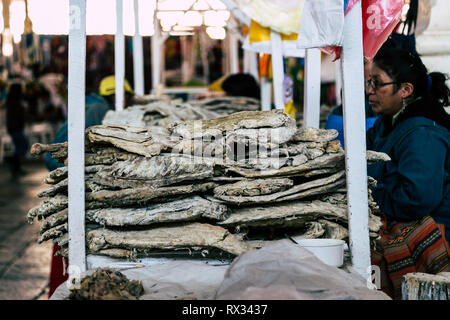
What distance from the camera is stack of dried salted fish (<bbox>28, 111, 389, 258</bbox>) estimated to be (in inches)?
80.1

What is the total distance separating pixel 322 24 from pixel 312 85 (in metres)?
0.93

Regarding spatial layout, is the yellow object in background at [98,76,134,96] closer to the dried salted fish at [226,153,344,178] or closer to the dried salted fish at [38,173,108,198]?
the dried salted fish at [38,173,108,198]

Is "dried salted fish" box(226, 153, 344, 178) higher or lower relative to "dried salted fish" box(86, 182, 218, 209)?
higher

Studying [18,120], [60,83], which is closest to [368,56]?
[18,120]

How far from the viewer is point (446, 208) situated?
2576 mm

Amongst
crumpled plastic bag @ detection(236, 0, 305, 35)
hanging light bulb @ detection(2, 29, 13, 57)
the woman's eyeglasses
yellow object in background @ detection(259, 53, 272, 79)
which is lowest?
the woman's eyeglasses

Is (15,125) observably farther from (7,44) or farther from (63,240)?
(63,240)

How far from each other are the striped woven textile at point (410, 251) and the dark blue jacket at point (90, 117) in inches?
89.0

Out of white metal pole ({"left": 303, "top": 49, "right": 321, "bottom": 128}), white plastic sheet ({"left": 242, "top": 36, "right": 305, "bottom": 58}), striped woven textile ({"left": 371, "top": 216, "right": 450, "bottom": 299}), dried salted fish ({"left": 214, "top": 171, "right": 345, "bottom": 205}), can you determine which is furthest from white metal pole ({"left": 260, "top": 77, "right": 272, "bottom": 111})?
dried salted fish ({"left": 214, "top": 171, "right": 345, "bottom": 205})

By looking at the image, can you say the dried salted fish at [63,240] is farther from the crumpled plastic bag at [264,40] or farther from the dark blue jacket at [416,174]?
the crumpled plastic bag at [264,40]

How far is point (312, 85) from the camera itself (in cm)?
290

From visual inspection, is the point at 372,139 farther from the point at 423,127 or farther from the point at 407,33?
the point at 407,33

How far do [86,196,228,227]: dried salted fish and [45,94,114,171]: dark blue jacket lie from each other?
191cm
